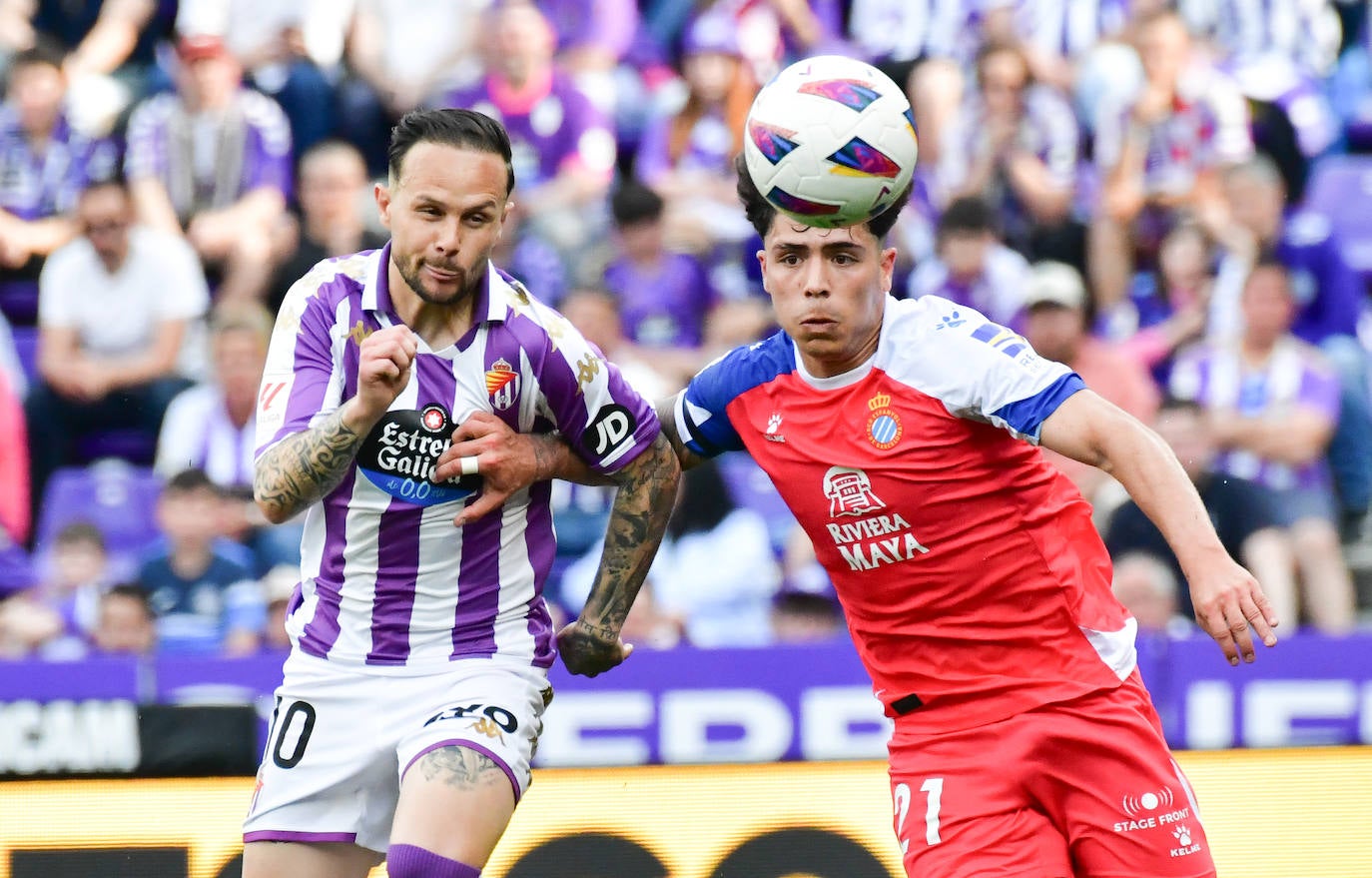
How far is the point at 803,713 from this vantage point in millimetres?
5516

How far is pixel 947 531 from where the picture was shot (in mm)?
4113

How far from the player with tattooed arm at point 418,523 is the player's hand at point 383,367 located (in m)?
0.18

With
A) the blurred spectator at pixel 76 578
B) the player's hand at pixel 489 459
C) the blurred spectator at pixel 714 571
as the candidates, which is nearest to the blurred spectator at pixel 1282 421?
the blurred spectator at pixel 714 571

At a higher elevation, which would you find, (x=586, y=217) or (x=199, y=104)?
(x=199, y=104)

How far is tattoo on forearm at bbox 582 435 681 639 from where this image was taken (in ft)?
15.0

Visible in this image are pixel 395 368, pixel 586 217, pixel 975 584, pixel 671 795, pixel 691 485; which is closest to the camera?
pixel 395 368

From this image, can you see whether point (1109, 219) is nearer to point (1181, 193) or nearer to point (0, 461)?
point (1181, 193)

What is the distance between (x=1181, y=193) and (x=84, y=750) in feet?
19.9

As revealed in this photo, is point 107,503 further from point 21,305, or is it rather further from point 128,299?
point 21,305

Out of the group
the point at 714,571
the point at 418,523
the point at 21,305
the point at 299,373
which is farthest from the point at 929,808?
the point at 21,305

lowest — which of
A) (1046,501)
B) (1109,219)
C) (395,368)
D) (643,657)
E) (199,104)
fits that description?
(643,657)

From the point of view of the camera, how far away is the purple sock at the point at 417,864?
154 inches

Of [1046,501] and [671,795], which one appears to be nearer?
[1046,501]

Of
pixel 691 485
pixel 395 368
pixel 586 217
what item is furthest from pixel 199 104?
pixel 395 368
